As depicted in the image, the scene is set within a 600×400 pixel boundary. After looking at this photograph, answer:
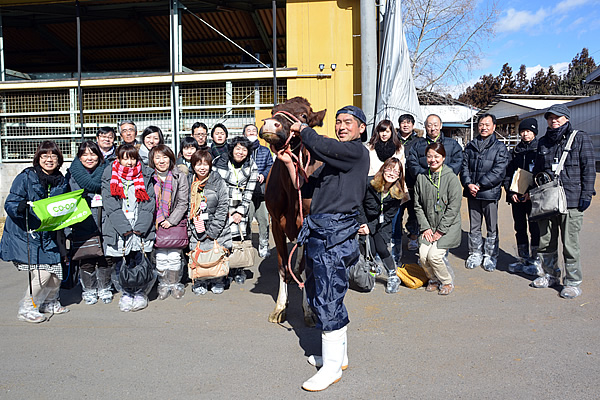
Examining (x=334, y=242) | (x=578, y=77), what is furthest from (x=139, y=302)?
(x=578, y=77)

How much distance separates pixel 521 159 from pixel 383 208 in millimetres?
2195

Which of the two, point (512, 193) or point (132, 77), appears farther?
point (132, 77)

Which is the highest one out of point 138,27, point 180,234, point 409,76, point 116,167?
point 138,27

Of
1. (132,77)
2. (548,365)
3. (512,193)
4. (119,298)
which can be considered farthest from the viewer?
(132,77)

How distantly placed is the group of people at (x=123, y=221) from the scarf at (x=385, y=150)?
1.63 metres

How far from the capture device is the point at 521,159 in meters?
5.67

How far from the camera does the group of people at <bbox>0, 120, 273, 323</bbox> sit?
13.6 ft

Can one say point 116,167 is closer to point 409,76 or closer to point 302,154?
point 302,154

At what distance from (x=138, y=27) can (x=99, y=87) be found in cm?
414

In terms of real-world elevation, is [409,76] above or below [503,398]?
Result: above

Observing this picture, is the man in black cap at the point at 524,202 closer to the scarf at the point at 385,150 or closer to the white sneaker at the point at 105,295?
the scarf at the point at 385,150

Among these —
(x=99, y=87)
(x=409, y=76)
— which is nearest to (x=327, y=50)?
(x=409, y=76)

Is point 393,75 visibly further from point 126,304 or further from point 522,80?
point 522,80

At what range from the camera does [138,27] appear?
13961 mm
